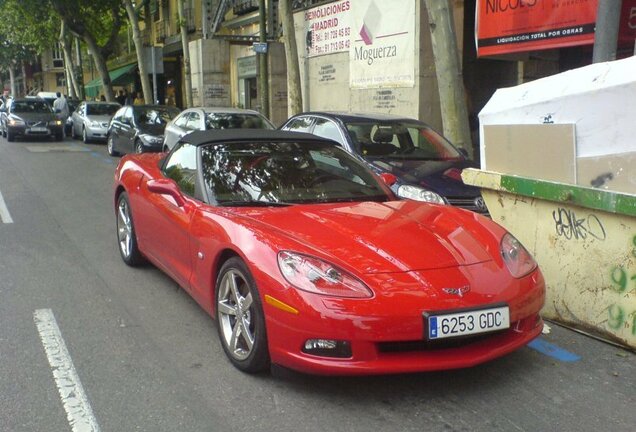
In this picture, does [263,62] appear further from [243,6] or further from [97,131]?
[243,6]

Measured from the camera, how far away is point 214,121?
500 inches

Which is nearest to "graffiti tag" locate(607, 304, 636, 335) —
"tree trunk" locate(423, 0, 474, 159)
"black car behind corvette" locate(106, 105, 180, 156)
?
"tree trunk" locate(423, 0, 474, 159)

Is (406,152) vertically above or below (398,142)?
below

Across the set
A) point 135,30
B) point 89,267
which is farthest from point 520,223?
point 135,30

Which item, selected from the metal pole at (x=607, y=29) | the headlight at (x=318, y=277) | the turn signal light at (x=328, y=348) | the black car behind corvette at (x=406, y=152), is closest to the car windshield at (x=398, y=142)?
the black car behind corvette at (x=406, y=152)

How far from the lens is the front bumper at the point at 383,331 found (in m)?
3.14

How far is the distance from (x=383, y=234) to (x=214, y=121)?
31.3 feet

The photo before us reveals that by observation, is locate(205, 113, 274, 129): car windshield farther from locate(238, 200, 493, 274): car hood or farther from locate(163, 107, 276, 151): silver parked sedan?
locate(238, 200, 493, 274): car hood

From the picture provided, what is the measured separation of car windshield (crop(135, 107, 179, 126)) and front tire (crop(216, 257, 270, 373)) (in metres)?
12.8

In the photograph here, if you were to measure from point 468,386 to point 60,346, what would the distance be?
8.51ft

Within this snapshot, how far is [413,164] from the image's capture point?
7.46 meters

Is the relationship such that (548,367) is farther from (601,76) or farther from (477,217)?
(601,76)

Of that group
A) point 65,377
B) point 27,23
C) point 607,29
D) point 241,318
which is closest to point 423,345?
point 241,318

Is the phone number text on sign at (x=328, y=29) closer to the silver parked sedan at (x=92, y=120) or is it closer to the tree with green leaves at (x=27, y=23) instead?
the silver parked sedan at (x=92, y=120)
